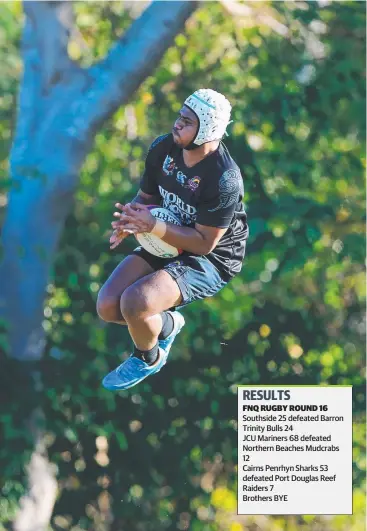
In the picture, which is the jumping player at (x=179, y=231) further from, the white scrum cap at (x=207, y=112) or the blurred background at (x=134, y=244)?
the blurred background at (x=134, y=244)

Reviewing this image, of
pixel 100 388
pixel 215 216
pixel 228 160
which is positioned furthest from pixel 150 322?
pixel 100 388

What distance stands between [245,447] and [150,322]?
1.90 m

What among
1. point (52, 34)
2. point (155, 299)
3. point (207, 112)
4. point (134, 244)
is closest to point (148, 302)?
point (155, 299)

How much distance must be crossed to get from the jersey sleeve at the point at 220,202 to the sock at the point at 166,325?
402mm

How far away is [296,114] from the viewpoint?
18.0 feet

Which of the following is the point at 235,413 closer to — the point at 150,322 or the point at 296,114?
the point at 296,114

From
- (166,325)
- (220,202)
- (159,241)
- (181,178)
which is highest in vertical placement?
(181,178)

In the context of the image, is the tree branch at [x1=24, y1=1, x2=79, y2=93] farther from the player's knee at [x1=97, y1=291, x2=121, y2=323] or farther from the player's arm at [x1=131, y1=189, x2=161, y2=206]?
the player's knee at [x1=97, y1=291, x2=121, y2=323]

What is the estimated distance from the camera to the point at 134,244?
17.7ft

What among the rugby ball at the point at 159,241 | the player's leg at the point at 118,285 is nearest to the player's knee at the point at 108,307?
the player's leg at the point at 118,285

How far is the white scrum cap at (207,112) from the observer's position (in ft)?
10.7

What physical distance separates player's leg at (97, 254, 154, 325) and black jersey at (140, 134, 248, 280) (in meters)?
0.24

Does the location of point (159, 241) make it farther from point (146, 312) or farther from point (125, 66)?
point (125, 66)

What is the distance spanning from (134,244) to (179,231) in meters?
2.08
